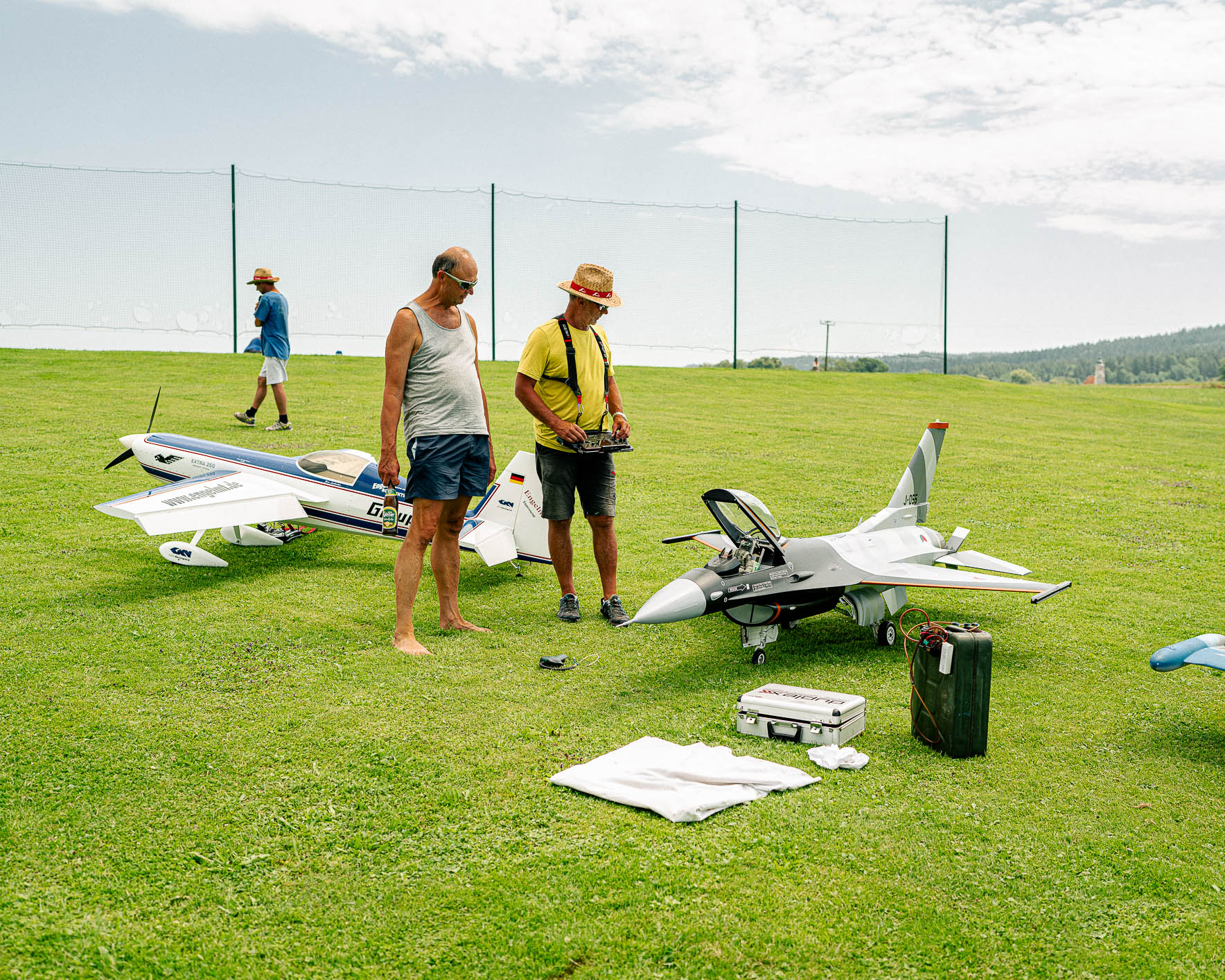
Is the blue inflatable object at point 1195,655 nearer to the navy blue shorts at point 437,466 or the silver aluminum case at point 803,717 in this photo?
the silver aluminum case at point 803,717

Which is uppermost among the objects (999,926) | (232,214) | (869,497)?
(232,214)

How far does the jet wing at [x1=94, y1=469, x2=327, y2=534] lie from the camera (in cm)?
653

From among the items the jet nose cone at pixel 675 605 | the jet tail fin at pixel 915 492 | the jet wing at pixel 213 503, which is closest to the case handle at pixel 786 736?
the jet nose cone at pixel 675 605

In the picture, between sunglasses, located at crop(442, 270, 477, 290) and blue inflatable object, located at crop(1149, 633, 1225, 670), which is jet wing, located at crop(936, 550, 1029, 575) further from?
sunglasses, located at crop(442, 270, 477, 290)

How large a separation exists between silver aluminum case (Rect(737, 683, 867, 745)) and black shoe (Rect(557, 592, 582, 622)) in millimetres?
1909

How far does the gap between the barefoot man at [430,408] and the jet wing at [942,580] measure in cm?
263

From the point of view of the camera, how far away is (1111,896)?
3238mm

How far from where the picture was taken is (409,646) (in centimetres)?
557

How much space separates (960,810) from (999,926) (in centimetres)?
77

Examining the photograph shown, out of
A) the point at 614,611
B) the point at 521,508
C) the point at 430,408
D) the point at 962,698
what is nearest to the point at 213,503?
the point at 521,508

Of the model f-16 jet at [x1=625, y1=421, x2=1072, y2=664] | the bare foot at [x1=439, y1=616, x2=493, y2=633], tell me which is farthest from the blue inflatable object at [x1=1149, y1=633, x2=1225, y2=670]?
the bare foot at [x1=439, y1=616, x2=493, y2=633]

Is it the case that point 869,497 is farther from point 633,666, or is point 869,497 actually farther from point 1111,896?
point 1111,896

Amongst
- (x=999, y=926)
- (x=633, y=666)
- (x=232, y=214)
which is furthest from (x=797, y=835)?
(x=232, y=214)

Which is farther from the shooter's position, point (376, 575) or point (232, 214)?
point (232, 214)
